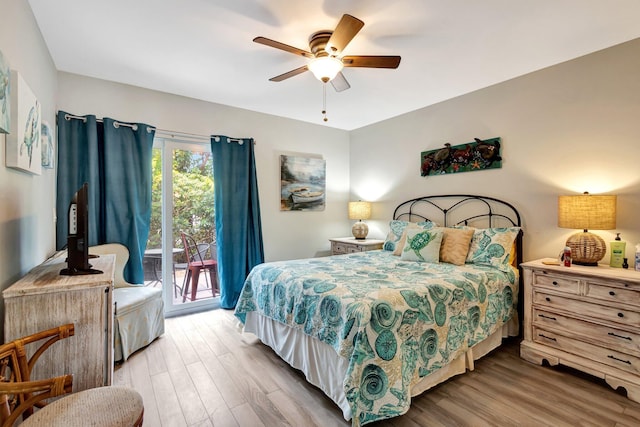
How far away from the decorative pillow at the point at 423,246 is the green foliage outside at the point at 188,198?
7.90ft

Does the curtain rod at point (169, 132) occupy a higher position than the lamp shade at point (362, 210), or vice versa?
the curtain rod at point (169, 132)

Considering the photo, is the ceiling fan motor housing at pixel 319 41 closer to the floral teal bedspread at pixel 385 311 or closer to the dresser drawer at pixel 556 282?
the floral teal bedspread at pixel 385 311

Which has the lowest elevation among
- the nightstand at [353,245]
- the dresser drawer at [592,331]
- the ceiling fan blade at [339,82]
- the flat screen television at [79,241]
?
the dresser drawer at [592,331]

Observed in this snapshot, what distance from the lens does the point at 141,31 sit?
2.22 metres

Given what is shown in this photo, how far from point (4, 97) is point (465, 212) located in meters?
3.80

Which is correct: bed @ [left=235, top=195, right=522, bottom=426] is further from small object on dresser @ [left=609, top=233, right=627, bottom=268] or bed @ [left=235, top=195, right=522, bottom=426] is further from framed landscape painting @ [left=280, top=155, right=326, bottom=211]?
framed landscape painting @ [left=280, top=155, right=326, bottom=211]

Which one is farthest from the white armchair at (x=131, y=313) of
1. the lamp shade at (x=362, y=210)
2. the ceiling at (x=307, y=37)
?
the lamp shade at (x=362, y=210)

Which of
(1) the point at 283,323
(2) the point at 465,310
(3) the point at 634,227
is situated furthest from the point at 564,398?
(1) the point at 283,323

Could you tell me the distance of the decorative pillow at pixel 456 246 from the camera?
9.40ft

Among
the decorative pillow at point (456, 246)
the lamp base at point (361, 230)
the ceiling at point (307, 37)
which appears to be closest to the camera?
the ceiling at point (307, 37)

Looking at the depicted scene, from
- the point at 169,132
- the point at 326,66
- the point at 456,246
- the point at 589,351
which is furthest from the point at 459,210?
the point at 169,132

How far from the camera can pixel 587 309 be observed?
2.20 metres

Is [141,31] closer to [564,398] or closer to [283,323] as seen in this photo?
[283,323]

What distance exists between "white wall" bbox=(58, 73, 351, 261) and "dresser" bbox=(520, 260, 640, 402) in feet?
9.31
